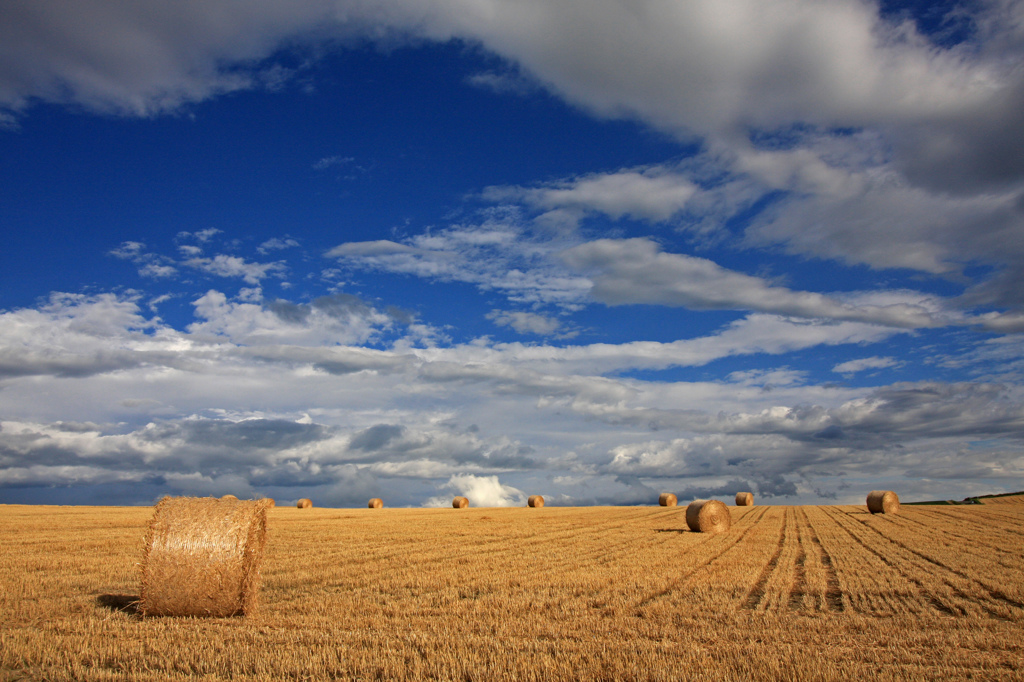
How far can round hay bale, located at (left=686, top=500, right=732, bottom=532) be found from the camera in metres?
24.4

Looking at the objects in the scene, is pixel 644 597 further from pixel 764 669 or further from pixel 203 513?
pixel 203 513

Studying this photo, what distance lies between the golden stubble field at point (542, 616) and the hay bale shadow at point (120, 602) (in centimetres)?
4

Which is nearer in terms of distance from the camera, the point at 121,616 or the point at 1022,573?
the point at 121,616

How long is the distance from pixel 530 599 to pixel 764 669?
4.50 meters

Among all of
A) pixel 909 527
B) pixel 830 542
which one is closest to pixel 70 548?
pixel 830 542

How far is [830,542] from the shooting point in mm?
20500

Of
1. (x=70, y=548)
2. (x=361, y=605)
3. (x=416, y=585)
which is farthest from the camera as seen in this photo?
(x=70, y=548)

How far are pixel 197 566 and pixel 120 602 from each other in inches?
60.7

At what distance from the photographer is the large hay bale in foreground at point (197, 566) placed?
9.78 metres

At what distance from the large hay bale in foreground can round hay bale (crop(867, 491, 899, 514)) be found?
36.9m

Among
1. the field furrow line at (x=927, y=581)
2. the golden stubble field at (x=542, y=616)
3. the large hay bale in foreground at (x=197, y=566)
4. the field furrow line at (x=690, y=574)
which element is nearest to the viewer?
the golden stubble field at (x=542, y=616)

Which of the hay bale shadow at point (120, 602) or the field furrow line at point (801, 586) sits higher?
the field furrow line at point (801, 586)

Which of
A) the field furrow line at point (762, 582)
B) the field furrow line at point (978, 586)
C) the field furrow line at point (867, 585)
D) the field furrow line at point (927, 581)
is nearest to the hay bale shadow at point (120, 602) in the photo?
the field furrow line at point (762, 582)

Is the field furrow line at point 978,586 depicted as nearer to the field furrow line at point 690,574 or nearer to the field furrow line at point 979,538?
the field furrow line at point 979,538
